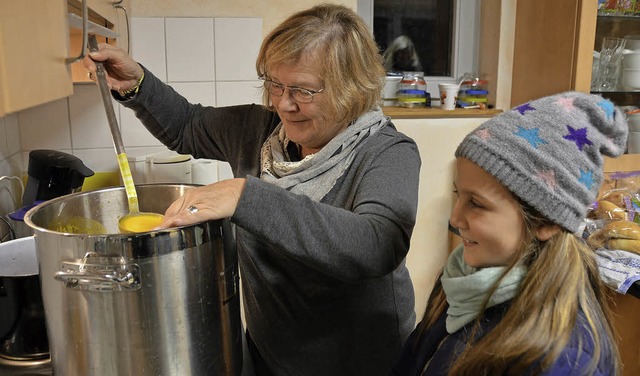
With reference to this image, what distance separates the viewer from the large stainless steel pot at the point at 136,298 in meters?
0.62

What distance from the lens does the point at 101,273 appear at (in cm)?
62

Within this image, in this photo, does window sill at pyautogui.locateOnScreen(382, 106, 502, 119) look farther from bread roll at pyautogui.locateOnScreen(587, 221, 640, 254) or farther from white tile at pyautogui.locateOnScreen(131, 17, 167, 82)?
white tile at pyautogui.locateOnScreen(131, 17, 167, 82)

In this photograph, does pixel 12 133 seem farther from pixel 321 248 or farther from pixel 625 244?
pixel 625 244

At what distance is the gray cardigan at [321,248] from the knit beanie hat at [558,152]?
0.62ft

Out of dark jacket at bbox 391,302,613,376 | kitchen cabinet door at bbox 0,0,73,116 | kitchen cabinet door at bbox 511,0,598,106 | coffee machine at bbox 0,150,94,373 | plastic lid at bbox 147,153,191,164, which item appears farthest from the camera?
kitchen cabinet door at bbox 511,0,598,106

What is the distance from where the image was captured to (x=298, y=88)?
931mm

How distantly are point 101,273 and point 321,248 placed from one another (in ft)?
0.83

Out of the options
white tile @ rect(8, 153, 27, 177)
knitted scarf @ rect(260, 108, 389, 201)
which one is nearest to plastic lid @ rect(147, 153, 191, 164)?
white tile @ rect(8, 153, 27, 177)

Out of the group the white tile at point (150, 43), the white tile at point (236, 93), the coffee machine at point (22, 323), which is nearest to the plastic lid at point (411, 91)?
the white tile at point (236, 93)

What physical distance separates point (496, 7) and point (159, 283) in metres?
1.67

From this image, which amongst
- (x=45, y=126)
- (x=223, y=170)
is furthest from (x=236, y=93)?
(x=45, y=126)

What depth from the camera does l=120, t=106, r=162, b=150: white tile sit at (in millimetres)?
1622

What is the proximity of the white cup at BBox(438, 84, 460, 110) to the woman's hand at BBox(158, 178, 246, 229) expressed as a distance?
1.35 m

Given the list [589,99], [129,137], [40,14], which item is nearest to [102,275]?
[40,14]
